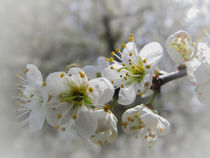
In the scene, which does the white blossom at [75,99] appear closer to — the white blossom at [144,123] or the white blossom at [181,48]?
the white blossom at [144,123]

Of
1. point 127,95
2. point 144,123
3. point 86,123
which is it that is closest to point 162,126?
point 144,123

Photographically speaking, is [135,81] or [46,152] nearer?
[135,81]

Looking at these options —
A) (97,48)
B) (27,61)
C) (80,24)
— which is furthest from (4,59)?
(97,48)

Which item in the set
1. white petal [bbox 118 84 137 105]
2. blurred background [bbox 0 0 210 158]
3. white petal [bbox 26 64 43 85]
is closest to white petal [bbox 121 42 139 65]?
white petal [bbox 118 84 137 105]

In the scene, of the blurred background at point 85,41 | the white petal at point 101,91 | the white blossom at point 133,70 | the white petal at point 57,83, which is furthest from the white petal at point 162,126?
the blurred background at point 85,41

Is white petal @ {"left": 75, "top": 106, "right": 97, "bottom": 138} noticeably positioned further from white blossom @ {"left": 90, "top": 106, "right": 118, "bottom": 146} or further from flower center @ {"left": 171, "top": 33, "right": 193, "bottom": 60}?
flower center @ {"left": 171, "top": 33, "right": 193, "bottom": 60}

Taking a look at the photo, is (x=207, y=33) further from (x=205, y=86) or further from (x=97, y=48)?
(x=97, y=48)
